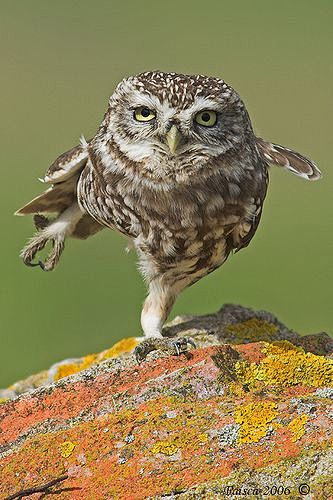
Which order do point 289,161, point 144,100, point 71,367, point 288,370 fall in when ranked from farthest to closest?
point 289,161 → point 71,367 → point 144,100 → point 288,370

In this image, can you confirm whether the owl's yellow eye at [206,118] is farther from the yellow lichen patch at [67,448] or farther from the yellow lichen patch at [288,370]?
the yellow lichen patch at [67,448]

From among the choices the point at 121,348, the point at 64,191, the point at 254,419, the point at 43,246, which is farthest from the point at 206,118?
the point at 254,419

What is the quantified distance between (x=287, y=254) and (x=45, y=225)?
25.1ft

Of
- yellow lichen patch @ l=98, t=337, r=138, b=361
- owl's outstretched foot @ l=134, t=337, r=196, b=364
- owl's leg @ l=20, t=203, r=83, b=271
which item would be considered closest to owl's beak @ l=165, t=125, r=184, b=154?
owl's outstretched foot @ l=134, t=337, r=196, b=364

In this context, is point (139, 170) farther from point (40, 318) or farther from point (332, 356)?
point (40, 318)

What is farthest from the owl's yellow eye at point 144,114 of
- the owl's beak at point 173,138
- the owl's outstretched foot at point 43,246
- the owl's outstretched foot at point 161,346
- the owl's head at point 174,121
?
the owl's outstretched foot at point 43,246

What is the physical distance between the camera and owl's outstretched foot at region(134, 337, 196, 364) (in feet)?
17.2

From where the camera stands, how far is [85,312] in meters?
12.0

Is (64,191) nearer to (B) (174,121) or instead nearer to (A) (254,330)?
(B) (174,121)

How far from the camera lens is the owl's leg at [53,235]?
23.3 ft

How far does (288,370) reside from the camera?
4605 millimetres

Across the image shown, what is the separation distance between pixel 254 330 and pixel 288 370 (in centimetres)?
136

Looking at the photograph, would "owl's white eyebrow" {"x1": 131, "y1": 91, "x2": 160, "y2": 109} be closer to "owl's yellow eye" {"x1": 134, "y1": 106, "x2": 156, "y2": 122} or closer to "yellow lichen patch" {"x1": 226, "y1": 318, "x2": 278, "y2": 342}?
"owl's yellow eye" {"x1": 134, "y1": 106, "x2": 156, "y2": 122}

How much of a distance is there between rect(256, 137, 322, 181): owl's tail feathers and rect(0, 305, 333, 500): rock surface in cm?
197
